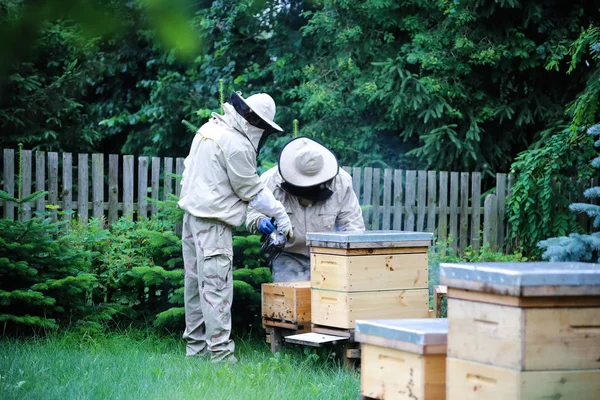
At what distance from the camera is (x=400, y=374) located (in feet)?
13.5

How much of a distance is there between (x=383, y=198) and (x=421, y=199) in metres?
0.65

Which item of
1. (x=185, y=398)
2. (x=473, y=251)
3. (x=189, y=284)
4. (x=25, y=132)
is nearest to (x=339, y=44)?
(x=473, y=251)

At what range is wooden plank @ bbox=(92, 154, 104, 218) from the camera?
29.6 ft

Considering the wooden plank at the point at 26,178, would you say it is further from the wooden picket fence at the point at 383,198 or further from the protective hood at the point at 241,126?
the protective hood at the point at 241,126

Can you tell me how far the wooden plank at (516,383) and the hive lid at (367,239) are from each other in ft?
7.16

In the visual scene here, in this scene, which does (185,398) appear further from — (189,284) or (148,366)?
(189,284)

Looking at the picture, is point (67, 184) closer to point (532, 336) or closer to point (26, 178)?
point (26, 178)

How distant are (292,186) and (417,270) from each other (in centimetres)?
145

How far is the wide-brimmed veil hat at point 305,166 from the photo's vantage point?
6.89m

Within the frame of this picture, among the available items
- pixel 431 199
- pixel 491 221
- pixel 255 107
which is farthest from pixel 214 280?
pixel 491 221

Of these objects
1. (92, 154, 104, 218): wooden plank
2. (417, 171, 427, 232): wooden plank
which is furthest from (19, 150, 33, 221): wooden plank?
(417, 171, 427, 232): wooden plank

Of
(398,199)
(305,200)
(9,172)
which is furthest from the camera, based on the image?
(398,199)

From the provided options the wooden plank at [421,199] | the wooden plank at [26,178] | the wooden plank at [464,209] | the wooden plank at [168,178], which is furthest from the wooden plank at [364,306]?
the wooden plank at [464,209]

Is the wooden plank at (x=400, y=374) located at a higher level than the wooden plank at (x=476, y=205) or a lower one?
lower
